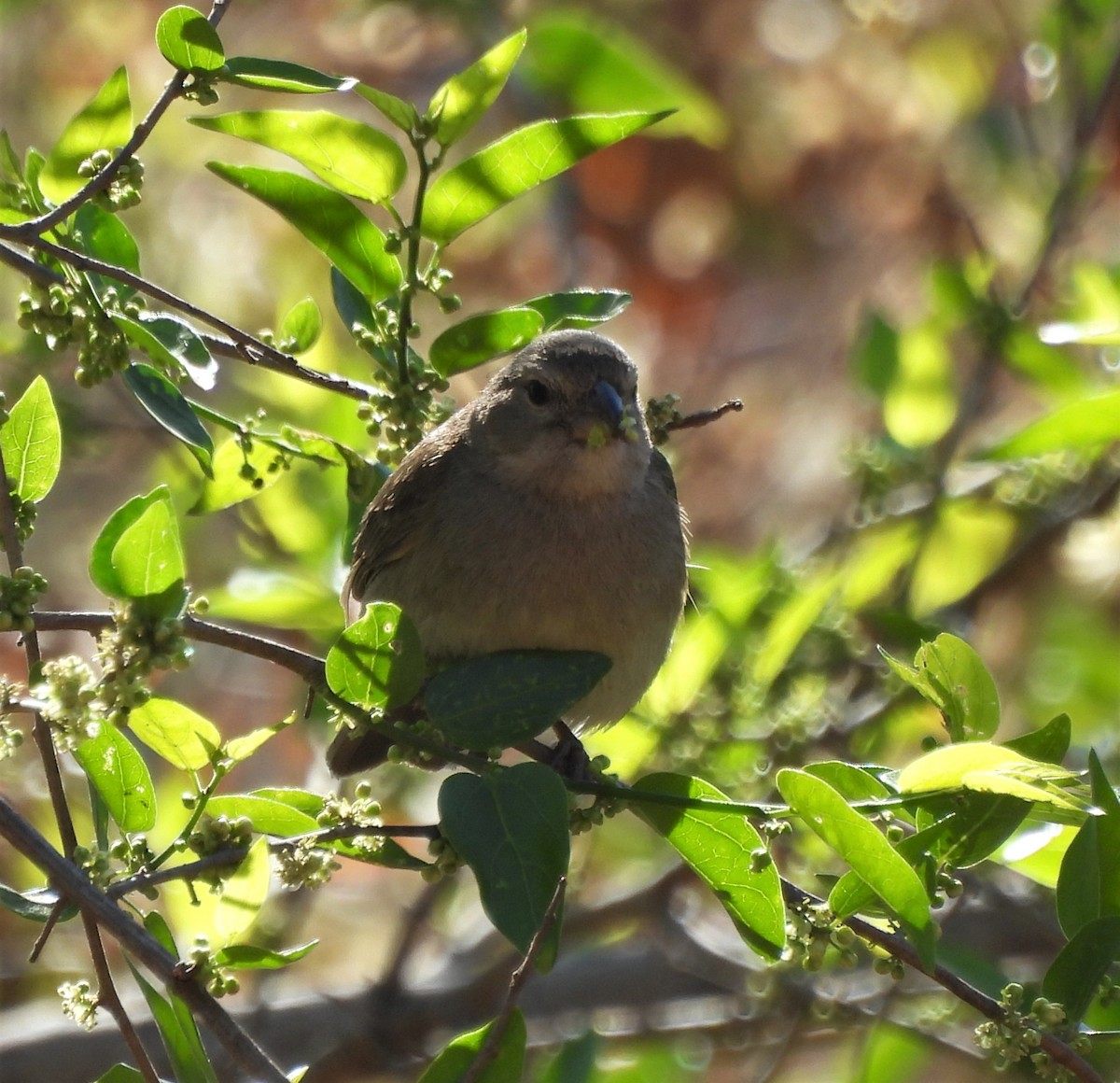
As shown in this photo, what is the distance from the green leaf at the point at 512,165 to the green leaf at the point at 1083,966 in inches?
66.5

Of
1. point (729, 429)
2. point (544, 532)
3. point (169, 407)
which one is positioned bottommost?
point (169, 407)

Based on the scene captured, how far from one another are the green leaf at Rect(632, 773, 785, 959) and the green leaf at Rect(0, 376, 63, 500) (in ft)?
4.19

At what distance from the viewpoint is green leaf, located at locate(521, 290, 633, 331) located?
350 cm

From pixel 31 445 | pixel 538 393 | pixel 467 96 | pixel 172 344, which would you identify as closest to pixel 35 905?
pixel 31 445

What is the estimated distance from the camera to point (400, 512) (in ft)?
14.1

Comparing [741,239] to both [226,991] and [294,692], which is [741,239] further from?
[226,991]

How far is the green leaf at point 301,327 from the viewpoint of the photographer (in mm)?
3697

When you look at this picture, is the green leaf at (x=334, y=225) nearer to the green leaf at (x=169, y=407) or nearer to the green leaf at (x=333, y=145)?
the green leaf at (x=333, y=145)

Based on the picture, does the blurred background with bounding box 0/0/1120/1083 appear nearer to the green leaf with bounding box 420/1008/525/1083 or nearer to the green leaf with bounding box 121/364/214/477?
the green leaf with bounding box 420/1008/525/1083

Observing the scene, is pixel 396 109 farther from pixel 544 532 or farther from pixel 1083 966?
pixel 1083 966

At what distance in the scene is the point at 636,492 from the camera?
4.19 meters

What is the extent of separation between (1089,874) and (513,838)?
3.38 ft

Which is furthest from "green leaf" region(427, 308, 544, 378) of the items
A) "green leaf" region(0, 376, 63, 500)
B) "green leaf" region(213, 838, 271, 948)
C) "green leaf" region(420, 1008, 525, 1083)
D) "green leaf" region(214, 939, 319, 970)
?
"green leaf" region(420, 1008, 525, 1083)

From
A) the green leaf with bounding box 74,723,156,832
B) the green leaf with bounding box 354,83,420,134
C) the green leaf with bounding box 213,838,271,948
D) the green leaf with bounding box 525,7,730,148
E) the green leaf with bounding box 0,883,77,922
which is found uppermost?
the green leaf with bounding box 525,7,730,148
